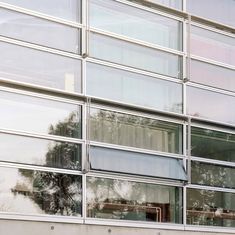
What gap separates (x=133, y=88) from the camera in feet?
36.9

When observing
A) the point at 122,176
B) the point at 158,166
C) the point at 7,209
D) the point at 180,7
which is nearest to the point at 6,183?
the point at 7,209

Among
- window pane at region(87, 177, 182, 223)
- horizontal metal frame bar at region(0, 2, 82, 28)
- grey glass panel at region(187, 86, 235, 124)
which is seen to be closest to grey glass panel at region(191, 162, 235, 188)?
window pane at region(87, 177, 182, 223)

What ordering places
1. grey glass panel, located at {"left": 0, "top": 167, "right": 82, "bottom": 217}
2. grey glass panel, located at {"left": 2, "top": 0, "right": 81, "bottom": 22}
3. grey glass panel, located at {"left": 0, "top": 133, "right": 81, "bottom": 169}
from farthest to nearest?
grey glass panel, located at {"left": 2, "top": 0, "right": 81, "bottom": 22} < grey glass panel, located at {"left": 0, "top": 133, "right": 81, "bottom": 169} < grey glass panel, located at {"left": 0, "top": 167, "right": 82, "bottom": 217}

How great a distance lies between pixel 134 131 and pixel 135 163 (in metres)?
0.50

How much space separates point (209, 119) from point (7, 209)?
13.5 ft

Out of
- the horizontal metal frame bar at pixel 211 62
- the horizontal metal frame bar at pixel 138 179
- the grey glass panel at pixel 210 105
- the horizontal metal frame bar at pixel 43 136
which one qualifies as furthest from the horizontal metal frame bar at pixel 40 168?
the horizontal metal frame bar at pixel 211 62

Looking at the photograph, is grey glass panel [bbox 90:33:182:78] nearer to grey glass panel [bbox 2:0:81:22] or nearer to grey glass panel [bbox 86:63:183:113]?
grey glass panel [bbox 86:63:183:113]

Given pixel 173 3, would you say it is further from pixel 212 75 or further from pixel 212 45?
pixel 212 75

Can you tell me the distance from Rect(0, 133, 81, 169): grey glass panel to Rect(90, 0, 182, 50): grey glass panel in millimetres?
1946

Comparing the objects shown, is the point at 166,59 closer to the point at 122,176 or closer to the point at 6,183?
the point at 122,176

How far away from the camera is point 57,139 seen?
10211 millimetres

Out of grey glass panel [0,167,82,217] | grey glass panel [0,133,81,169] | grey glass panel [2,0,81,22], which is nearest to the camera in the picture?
grey glass panel [0,167,82,217]

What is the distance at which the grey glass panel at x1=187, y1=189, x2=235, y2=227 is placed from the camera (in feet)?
38.4

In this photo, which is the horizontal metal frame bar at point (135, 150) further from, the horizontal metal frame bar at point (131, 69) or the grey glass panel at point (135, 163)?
the horizontal metal frame bar at point (131, 69)
